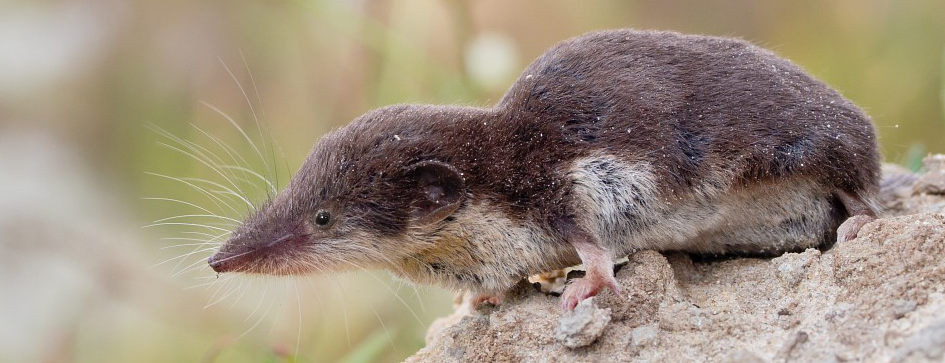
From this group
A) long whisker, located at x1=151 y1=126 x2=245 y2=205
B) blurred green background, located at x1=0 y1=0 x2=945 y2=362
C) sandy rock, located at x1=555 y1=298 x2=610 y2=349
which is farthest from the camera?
blurred green background, located at x1=0 y1=0 x2=945 y2=362

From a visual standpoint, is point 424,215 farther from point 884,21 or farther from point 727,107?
point 884,21

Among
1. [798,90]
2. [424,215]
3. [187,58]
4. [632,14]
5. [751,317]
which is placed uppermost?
[187,58]

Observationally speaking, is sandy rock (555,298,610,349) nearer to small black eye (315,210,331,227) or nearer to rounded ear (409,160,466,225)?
rounded ear (409,160,466,225)

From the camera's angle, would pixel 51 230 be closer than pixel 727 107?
No

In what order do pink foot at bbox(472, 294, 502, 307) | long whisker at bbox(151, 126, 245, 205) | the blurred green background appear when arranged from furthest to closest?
the blurred green background, long whisker at bbox(151, 126, 245, 205), pink foot at bbox(472, 294, 502, 307)

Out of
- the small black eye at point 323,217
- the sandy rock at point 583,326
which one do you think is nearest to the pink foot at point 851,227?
the sandy rock at point 583,326

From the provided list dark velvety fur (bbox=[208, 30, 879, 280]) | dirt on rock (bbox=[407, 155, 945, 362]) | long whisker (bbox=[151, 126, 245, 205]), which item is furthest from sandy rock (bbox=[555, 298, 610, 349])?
long whisker (bbox=[151, 126, 245, 205])

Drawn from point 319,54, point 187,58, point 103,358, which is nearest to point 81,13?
point 187,58
